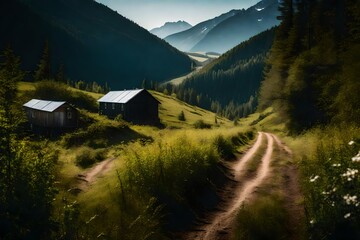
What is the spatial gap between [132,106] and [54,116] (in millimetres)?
19283

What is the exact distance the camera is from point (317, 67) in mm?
34812

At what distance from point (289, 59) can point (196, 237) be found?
3933 cm

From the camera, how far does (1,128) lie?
861cm

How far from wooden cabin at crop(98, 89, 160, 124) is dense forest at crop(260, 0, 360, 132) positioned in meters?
31.8

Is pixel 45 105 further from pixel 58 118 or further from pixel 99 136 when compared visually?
pixel 99 136

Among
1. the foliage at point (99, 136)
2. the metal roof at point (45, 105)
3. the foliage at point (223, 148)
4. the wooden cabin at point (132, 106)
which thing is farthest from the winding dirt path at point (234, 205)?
the wooden cabin at point (132, 106)

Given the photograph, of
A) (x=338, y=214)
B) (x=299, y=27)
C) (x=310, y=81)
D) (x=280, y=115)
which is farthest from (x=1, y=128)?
(x=299, y=27)

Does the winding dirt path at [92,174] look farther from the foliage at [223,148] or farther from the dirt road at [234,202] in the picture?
the foliage at [223,148]

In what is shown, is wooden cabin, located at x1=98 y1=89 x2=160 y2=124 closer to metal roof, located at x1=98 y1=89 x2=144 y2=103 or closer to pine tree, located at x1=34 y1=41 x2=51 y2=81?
metal roof, located at x1=98 y1=89 x2=144 y2=103

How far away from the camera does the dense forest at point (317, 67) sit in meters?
24.8

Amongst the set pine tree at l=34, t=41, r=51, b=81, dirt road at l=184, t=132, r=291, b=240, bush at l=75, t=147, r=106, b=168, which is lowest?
bush at l=75, t=147, r=106, b=168

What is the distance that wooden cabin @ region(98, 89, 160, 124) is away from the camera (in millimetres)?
71500

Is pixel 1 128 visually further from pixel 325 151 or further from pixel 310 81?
pixel 310 81

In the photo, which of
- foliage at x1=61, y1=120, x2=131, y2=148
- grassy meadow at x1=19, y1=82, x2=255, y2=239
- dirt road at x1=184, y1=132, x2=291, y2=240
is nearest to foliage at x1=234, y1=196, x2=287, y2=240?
dirt road at x1=184, y1=132, x2=291, y2=240
